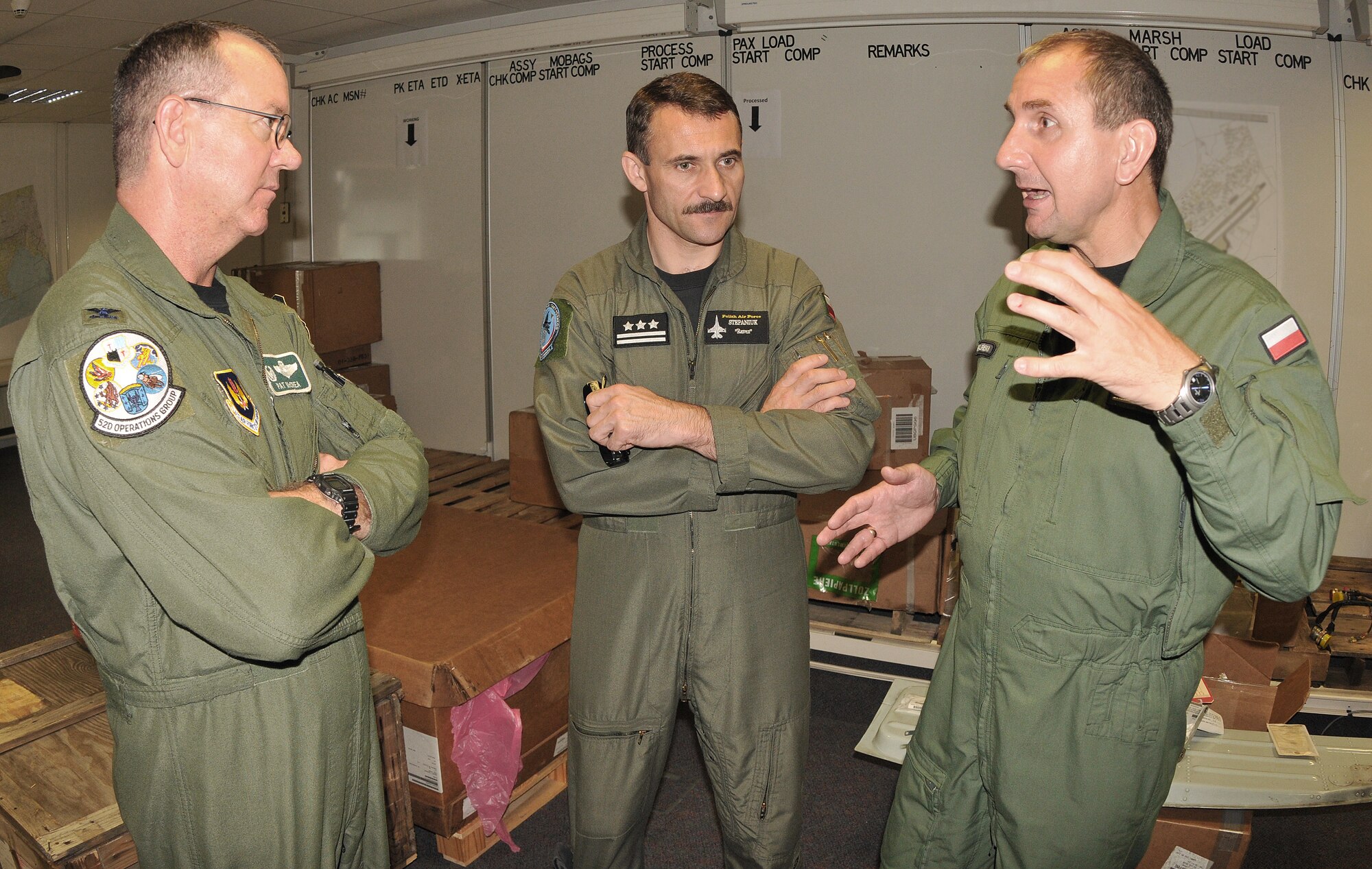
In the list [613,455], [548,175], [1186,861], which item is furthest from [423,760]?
[548,175]

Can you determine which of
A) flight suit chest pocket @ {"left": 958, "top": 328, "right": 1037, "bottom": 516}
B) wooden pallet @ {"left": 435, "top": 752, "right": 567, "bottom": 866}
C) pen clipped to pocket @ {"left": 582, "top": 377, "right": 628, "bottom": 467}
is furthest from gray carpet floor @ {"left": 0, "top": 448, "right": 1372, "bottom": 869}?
flight suit chest pocket @ {"left": 958, "top": 328, "right": 1037, "bottom": 516}

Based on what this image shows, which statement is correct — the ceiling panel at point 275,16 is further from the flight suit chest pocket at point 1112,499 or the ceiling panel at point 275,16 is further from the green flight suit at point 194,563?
the flight suit chest pocket at point 1112,499

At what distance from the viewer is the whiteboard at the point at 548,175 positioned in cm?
474

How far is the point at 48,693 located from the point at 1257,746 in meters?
3.40

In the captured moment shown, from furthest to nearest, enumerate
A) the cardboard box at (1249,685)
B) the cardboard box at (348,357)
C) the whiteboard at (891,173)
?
the cardboard box at (348,357) → the whiteboard at (891,173) → the cardboard box at (1249,685)

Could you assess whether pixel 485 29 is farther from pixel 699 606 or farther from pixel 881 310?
pixel 699 606

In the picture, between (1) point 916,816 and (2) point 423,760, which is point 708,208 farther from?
(2) point 423,760

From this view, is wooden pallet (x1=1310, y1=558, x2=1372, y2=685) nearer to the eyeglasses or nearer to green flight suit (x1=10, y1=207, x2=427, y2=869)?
green flight suit (x1=10, y1=207, x2=427, y2=869)

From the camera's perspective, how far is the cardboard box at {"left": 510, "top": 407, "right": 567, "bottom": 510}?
4.10 meters

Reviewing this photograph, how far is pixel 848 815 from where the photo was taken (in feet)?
9.78

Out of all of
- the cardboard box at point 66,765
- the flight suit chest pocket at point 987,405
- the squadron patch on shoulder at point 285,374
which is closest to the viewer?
the squadron patch on shoulder at point 285,374

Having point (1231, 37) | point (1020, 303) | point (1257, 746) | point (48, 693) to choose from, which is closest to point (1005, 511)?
point (1020, 303)

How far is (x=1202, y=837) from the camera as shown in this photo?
2.41m

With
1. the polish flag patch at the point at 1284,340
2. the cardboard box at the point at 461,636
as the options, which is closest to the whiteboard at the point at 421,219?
the cardboard box at the point at 461,636
